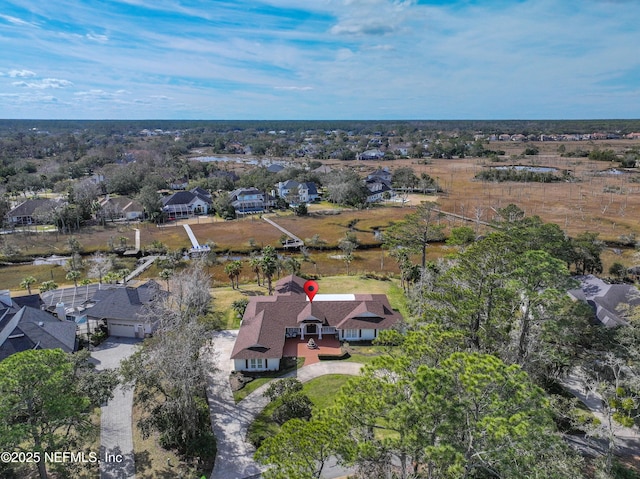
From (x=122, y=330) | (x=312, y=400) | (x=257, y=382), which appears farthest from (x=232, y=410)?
(x=122, y=330)

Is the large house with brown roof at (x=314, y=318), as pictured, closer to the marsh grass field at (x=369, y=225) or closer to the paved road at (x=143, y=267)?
the marsh grass field at (x=369, y=225)

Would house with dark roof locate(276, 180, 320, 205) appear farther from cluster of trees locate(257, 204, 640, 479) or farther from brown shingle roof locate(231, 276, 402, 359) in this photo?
cluster of trees locate(257, 204, 640, 479)

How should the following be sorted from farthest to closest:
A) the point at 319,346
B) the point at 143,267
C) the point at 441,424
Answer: the point at 143,267, the point at 319,346, the point at 441,424

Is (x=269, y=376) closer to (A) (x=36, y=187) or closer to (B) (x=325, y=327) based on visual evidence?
(B) (x=325, y=327)

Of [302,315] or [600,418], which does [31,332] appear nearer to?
[302,315]

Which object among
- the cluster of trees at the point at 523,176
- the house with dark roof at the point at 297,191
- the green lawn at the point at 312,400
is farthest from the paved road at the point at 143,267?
the cluster of trees at the point at 523,176

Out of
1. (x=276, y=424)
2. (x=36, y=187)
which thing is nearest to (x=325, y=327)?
(x=276, y=424)

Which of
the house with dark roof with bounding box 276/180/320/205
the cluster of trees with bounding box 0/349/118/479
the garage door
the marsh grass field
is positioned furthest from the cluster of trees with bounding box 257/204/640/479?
the house with dark roof with bounding box 276/180/320/205
